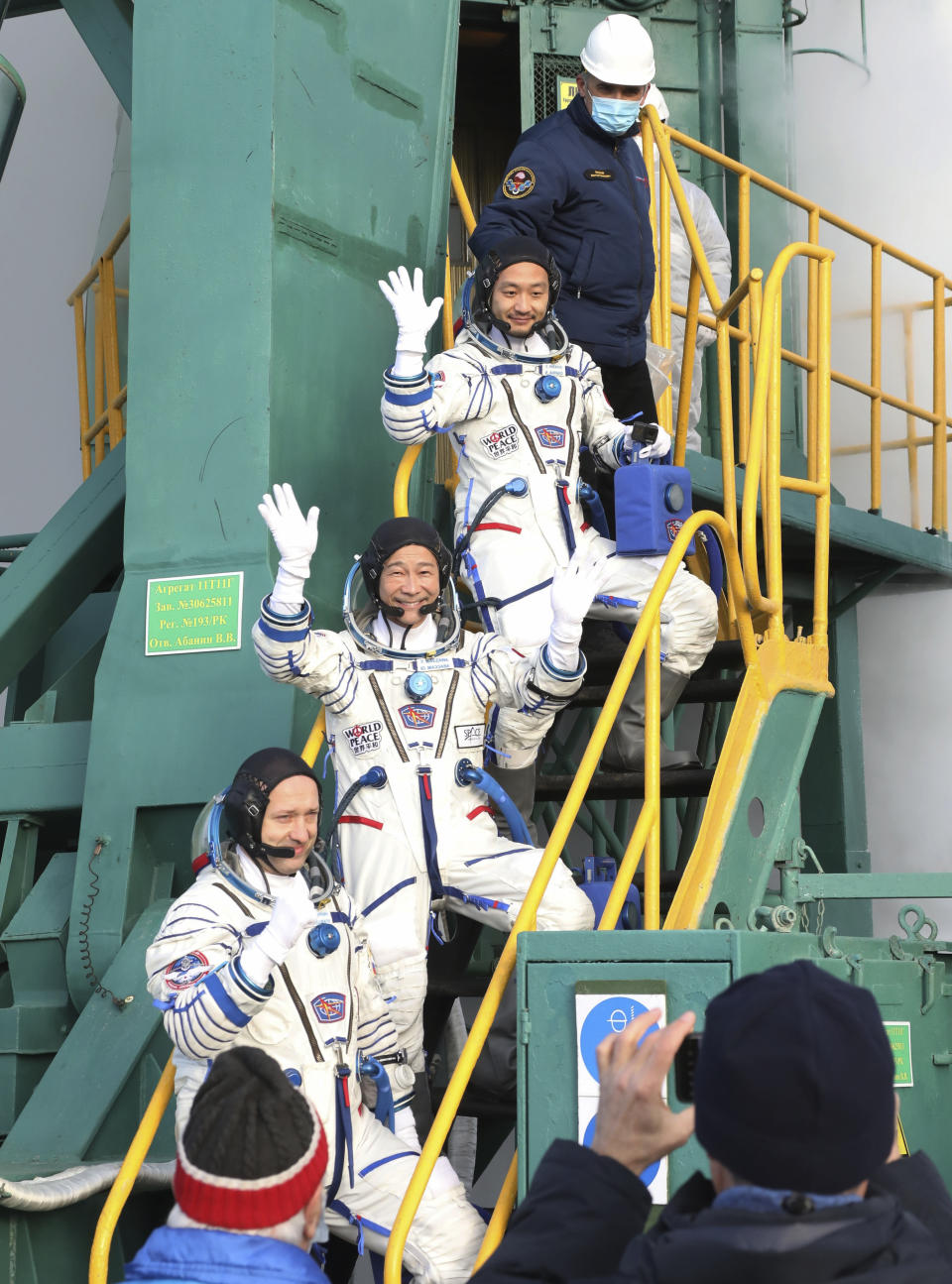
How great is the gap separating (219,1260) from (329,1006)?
6.58 ft

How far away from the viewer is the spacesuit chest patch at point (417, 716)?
445 cm

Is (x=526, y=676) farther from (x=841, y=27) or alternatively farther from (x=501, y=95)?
(x=841, y=27)

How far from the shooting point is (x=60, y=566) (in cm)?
677

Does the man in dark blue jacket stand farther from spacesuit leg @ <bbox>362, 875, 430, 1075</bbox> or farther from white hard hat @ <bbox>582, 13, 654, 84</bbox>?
spacesuit leg @ <bbox>362, 875, 430, 1075</bbox>

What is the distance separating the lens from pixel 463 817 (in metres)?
4.40

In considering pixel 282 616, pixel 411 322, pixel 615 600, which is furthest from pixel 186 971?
pixel 411 322

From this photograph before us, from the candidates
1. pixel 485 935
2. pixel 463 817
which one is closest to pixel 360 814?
pixel 463 817

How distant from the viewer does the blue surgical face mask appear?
5801mm

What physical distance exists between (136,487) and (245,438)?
439 mm

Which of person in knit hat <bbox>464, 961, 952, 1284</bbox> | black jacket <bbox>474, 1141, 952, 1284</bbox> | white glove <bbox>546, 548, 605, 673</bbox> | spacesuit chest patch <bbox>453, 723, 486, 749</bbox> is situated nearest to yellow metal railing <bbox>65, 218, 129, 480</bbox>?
spacesuit chest patch <bbox>453, 723, 486, 749</bbox>

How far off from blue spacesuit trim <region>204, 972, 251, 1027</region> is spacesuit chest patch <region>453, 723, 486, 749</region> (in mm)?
1171

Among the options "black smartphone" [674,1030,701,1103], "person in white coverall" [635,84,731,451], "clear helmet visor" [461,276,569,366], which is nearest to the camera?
"black smartphone" [674,1030,701,1103]

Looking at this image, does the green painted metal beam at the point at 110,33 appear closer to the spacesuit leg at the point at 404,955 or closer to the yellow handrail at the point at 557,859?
the yellow handrail at the point at 557,859

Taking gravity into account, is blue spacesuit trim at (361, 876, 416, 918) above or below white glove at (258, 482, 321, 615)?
below
